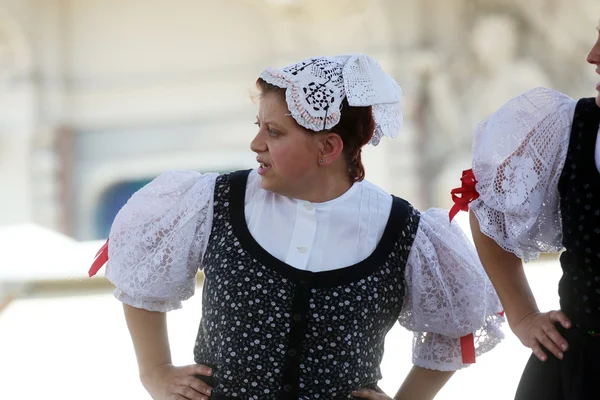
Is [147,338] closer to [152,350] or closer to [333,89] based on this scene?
[152,350]

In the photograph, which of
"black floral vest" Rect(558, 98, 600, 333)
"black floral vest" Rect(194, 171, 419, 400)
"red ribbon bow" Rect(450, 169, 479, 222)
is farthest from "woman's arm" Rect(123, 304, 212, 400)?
"black floral vest" Rect(558, 98, 600, 333)

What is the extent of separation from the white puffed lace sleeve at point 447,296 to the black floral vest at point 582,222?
227 mm

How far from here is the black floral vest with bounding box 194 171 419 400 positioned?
1.63 m

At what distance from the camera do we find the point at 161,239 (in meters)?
1.74

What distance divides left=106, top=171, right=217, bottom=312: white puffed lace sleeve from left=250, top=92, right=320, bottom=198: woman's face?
133 mm

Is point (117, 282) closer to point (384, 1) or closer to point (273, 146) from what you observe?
point (273, 146)

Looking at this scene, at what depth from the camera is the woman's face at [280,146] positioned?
5.48ft

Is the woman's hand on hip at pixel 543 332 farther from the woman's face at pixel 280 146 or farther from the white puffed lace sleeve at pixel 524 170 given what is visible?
the woman's face at pixel 280 146

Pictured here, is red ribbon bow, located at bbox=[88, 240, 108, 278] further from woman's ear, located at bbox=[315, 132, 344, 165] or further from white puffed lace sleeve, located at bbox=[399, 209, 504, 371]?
white puffed lace sleeve, located at bbox=[399, 209, 504, 371]

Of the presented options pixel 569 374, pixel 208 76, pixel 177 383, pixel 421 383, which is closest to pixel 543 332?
pixel 569 374

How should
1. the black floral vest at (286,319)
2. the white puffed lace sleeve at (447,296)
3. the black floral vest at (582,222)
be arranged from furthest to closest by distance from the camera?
the white puffed lace sleeve at (447,296)
the black floral vest at (286,319)
the black floral vest at (582,222)

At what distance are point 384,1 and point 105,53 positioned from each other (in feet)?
8.07

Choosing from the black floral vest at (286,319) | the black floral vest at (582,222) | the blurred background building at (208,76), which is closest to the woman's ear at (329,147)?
the black floral vest at (286,319)

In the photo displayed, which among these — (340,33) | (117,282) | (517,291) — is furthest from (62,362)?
(340,33)
